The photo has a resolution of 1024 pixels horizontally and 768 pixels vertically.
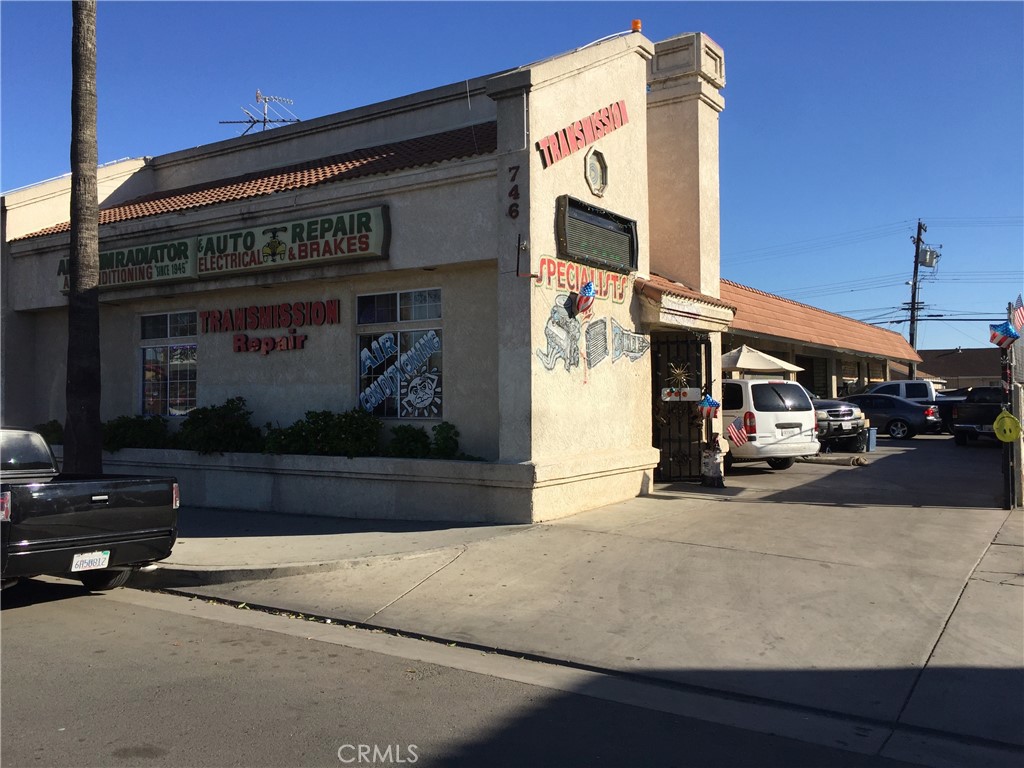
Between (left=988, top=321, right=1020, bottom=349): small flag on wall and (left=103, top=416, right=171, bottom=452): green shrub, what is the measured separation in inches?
529

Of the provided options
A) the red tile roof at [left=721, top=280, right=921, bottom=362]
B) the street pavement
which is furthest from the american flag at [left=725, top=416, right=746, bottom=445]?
the street pavement

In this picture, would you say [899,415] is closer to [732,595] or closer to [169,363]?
[732,595]

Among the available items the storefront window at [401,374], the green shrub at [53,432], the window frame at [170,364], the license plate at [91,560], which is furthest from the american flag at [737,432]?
the green shrub at [53,432]

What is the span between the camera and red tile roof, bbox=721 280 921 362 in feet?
70.5

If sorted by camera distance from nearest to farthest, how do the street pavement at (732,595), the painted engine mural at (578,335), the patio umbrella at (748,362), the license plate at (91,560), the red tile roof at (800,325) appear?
1. the street pavement at (732,595)
2. the license plate at (91,560)
3. the painted engine mural at (578,335)
4. the patio umbrella at (748,362)
5. the red tile roof at (800,325)

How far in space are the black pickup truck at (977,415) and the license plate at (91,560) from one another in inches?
853

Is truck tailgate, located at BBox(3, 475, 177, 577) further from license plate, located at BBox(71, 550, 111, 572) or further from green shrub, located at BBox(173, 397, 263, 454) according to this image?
green shrub, located at BBox(173, 397, 263, 454)

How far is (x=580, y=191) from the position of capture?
11.8 m

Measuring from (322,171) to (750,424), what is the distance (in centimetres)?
924

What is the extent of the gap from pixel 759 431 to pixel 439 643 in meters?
10.8

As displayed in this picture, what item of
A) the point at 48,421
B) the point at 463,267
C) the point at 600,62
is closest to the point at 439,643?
the point at 463,267

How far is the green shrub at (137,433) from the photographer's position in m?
14.9

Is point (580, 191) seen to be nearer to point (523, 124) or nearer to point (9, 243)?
point (523, 124)

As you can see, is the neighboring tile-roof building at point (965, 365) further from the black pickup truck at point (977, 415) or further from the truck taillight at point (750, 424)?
the truck taillight at point (750, 424)
